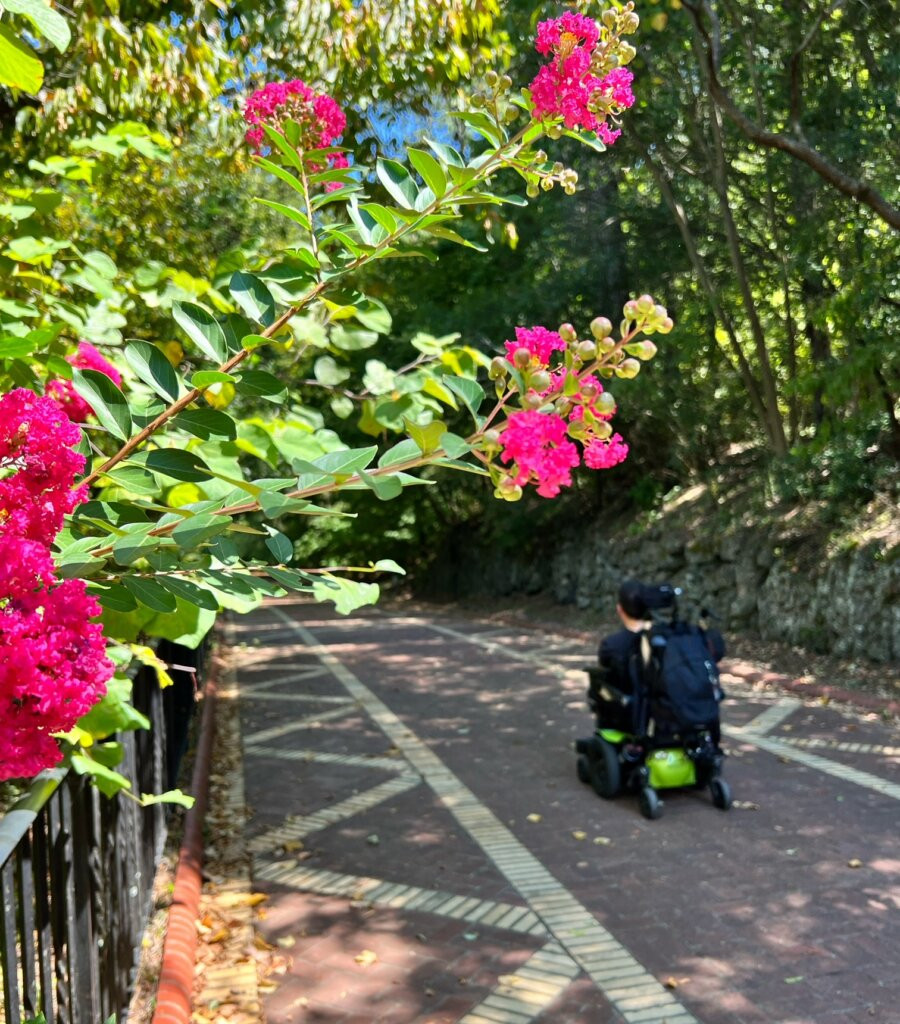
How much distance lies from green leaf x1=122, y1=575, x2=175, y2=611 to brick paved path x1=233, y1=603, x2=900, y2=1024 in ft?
9.02

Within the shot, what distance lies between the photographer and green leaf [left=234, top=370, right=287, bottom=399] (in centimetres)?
158

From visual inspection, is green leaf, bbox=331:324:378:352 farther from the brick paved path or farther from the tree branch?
the tree branch

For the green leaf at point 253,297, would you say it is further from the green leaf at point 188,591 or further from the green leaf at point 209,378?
the green leaf at point 188,591

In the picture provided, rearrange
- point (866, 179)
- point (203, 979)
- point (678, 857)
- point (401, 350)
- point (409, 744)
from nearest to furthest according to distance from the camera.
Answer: point (203, 979) → point (678, 857) → point (409, 744) → point (866, 179) → point (401, 350)

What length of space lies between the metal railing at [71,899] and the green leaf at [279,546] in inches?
38.7

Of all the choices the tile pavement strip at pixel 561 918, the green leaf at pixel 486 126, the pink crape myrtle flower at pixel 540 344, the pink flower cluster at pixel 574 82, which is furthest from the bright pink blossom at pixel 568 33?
the tile pavement strip at pixel 561 918

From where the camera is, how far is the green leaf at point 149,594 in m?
1.46

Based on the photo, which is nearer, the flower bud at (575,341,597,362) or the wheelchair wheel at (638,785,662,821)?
the flower bud at (575,341,597,362)

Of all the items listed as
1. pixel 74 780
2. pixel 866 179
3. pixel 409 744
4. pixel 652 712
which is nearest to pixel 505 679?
pixel 409 744

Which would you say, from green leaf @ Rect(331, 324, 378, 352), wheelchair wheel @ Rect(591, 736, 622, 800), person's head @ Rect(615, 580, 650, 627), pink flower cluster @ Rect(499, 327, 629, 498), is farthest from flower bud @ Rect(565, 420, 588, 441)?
wheelchair wheel @ Rect(591, 736, 622, 800)

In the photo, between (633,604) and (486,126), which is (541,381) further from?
(633,604)

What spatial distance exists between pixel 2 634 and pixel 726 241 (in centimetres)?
1515

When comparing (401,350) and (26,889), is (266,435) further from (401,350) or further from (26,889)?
(401,350)

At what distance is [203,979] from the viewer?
3963 mm
